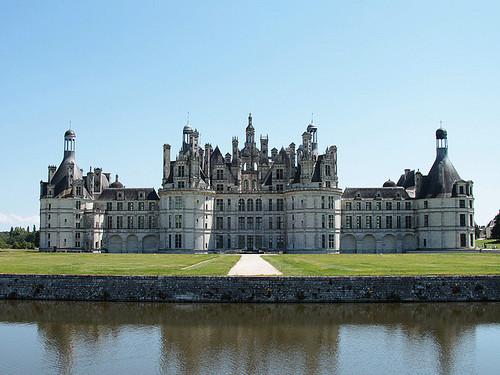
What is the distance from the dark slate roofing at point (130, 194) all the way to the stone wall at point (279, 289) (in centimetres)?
4211

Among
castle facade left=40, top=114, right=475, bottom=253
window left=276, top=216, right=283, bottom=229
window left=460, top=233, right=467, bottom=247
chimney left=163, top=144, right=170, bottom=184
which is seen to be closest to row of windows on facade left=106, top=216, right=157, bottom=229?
castle facade left=40, top=114, right=475, bottom=253

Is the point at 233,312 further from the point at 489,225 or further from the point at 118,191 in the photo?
the point at 489,225

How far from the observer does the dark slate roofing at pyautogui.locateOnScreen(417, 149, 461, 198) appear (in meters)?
70.0

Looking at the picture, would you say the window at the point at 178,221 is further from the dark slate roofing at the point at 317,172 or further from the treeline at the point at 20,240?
the treeline at the point at 20,240

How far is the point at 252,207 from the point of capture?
7338 centimetres

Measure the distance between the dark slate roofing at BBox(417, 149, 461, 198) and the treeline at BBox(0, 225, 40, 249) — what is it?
53.8m

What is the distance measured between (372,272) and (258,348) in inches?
597

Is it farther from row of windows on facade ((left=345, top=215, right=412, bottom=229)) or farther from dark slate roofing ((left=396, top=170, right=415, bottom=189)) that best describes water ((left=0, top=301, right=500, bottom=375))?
dark slate roofing ((left=396, top=170, right=415, bottom=189))

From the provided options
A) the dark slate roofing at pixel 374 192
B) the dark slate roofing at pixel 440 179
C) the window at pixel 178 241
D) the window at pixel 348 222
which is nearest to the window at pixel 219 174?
the window at pixel 178 241

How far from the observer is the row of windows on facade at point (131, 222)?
242 ft

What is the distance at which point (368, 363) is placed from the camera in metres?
19.2

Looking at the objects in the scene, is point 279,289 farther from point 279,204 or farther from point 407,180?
point 407,180

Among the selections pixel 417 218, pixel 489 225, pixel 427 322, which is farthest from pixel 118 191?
pixel 489 225

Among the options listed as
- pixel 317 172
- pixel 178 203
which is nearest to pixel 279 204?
pixel 317 172
